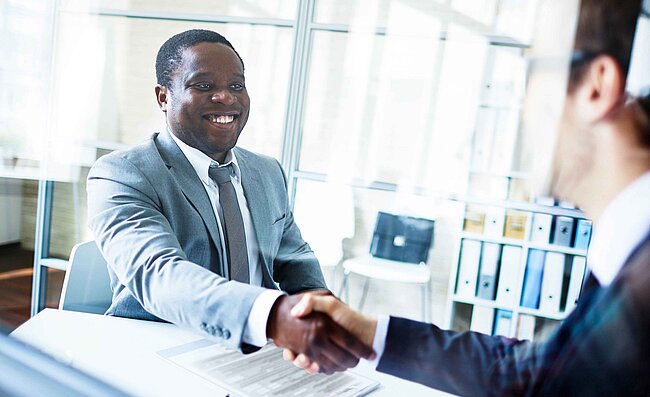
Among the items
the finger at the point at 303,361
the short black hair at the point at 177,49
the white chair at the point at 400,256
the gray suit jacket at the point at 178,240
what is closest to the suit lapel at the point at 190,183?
the gray suit jacket at the point at 178,240

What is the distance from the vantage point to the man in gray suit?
711 millimetres

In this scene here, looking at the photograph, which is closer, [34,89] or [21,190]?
[34,89]

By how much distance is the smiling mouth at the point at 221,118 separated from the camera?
87cm

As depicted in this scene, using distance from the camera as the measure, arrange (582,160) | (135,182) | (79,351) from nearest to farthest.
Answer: (582,160) < (79,351) < (135,182)

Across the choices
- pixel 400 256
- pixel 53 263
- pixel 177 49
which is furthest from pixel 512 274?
pixel 53 263

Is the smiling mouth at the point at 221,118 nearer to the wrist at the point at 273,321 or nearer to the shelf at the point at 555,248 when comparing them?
the wrist at the point at 273,321

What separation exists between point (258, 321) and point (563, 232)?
676mm

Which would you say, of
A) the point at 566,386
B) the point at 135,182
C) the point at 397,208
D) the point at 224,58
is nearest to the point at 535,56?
the point at 566,386

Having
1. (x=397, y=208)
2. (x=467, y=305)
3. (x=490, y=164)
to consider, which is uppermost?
(x=490, y=164)

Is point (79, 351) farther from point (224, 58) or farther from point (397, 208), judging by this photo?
point (397, 208)

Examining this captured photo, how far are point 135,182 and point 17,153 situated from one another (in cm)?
109

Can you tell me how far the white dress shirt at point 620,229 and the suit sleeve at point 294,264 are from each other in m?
0.61

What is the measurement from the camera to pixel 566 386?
1.43 feet

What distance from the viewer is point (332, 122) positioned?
6.55 ft
